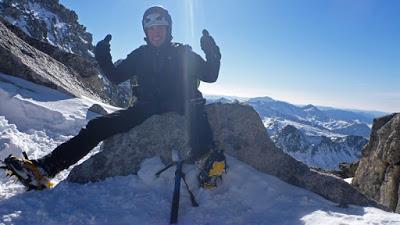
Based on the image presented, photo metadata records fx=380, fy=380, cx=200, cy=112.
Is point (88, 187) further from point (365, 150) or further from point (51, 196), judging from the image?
point (365, 150)

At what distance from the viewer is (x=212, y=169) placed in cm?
709

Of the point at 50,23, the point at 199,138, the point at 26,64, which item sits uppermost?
the point at 50,23

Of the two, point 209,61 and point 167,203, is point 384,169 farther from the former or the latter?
point 167,203

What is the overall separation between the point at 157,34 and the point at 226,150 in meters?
Result: 3.27

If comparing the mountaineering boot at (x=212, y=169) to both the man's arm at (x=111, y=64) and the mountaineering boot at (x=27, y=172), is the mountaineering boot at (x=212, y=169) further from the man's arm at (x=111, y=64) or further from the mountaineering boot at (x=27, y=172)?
the man's arm at (x=111, y=64)

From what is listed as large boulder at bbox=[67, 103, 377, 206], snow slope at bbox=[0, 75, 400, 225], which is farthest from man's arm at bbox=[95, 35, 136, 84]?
snow slope at bbox=[0, 75, 400, 225]

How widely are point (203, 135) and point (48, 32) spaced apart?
150 meters

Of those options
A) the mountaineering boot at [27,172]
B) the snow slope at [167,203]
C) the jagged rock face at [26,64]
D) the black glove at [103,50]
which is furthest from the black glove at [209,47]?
the jagged rock face at [26,64]

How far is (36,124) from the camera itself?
38.5 feet

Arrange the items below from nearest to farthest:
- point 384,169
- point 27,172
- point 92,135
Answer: point 27,172 < point 92,135 < point 384,169

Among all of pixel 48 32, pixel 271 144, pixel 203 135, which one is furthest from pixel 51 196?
pixel 48 32

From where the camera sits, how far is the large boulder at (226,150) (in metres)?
8.01

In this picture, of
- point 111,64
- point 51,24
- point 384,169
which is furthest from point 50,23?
point 111,64

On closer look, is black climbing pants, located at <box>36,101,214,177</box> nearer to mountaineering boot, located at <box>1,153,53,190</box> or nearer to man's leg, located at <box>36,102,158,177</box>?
man's leg, located at <box>36,102,158,177</box>
